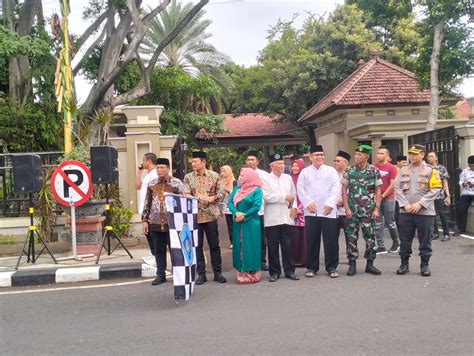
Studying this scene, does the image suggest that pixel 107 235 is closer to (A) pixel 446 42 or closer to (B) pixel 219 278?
(B) pixel 219 278

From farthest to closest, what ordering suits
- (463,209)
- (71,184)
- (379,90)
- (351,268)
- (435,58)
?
(379,90) → (435,58) → (463,209) → (71,184) → (351,268)

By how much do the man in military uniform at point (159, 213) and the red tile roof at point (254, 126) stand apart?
23.3 metres

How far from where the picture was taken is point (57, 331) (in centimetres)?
544

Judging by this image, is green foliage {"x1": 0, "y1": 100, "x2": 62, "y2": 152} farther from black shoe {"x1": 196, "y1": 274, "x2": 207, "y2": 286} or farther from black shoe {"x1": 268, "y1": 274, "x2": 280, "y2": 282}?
black shoe {"x1": 268, "y1": 274, "x2": 280, "y2": 282}

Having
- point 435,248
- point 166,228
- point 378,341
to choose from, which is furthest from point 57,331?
point 435,248

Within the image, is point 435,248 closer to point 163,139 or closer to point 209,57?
point 163,139

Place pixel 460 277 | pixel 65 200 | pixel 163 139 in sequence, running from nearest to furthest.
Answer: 1. pixel 460 277
2. pixel 65 200
3. pixel 163 139

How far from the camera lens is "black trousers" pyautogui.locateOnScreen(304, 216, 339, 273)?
7595mm

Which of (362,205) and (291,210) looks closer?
(362,205)

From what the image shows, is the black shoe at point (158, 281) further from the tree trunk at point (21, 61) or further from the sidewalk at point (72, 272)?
the tree trunk at point (21, 61)

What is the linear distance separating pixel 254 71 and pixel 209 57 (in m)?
3.01

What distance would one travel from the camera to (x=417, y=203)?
7.34m

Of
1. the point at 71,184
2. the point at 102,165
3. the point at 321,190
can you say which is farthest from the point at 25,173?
the point at 321,190

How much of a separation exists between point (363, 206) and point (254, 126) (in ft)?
87.1
